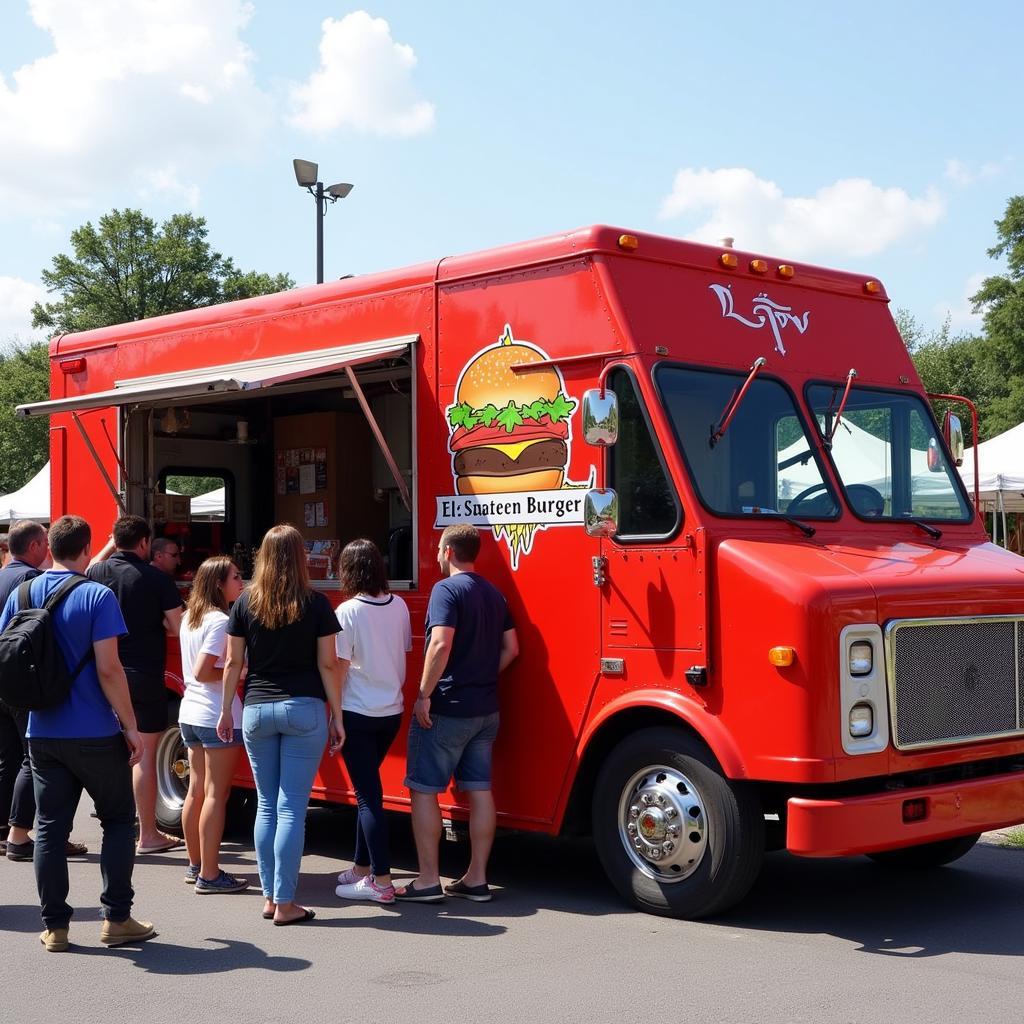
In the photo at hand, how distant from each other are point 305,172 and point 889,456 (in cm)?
1165

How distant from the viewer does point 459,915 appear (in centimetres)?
690

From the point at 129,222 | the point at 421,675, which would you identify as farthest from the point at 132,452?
the point at 129,222

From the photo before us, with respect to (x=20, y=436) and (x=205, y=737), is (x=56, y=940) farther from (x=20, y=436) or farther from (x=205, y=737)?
(x=20, y=436)

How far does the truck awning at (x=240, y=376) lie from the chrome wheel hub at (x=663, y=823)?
A: 2837mm

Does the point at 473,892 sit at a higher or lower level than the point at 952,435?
lower

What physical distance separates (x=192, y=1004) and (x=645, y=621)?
2636 mm

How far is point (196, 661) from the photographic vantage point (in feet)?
24.9

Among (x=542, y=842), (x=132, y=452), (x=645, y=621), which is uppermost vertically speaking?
(x=132, y=452)

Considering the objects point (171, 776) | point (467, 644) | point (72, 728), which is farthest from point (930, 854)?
point (171, 776)

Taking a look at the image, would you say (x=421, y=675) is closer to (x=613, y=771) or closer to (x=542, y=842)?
(x=613, y=771)

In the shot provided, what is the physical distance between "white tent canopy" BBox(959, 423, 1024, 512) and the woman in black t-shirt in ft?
36.2

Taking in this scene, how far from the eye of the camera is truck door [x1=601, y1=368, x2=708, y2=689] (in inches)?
258

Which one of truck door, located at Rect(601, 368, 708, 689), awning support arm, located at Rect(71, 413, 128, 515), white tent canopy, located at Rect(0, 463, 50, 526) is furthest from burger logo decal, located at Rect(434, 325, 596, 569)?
white tent canopy, located at Rect(0, 463, 50, 526)

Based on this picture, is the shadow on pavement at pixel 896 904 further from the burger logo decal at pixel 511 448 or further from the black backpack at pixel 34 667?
the black backpack at pixel 34 667
